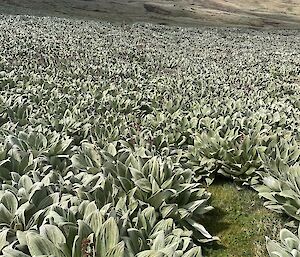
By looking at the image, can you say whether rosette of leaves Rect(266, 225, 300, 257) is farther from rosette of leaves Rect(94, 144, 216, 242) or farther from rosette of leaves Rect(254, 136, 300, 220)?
rosette of leaves Rect(254, 136, 300, 220)

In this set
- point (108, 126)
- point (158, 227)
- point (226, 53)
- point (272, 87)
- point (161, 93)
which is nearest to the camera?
point (158, 227)

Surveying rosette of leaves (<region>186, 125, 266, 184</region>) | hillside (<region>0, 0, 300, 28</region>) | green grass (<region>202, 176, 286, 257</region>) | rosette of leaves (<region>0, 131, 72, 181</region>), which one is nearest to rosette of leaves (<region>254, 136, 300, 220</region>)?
green grass (<region>202, 176, 286, 257</region>)

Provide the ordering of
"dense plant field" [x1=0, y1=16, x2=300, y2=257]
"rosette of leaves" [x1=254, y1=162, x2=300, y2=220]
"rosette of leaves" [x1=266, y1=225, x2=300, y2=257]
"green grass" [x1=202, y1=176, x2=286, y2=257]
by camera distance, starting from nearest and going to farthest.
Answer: "rosette of leaves" [x1=266, y1=225, x2=300, y2=257] < "dense plant field" [x1=0, y1=16, x2=300, y2=257] < "green grass" [x1=202, y1=176, x2=286, y2=257] < "rosette of leaves" [x1=254, y1=162, x2=300, y2=220]

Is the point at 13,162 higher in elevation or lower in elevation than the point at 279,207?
higher

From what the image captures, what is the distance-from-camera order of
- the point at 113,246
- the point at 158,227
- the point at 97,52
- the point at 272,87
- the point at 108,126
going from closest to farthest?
the point at 113,246, the point at 158,227, the point at 108,126, the point at 272,87, the point at 97,52

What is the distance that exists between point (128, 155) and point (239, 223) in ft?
9.67

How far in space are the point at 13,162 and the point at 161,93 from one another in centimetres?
1020

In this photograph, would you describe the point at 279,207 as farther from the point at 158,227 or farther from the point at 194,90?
the point at 194,90

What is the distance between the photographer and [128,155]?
918cm

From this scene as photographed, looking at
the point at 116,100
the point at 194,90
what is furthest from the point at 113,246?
the point at 194,90

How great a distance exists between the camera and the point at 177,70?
2478cm

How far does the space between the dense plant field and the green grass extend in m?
0.25

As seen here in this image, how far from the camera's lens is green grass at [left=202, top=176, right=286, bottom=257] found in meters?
7.65

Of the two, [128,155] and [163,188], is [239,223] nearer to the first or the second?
[163,188]
